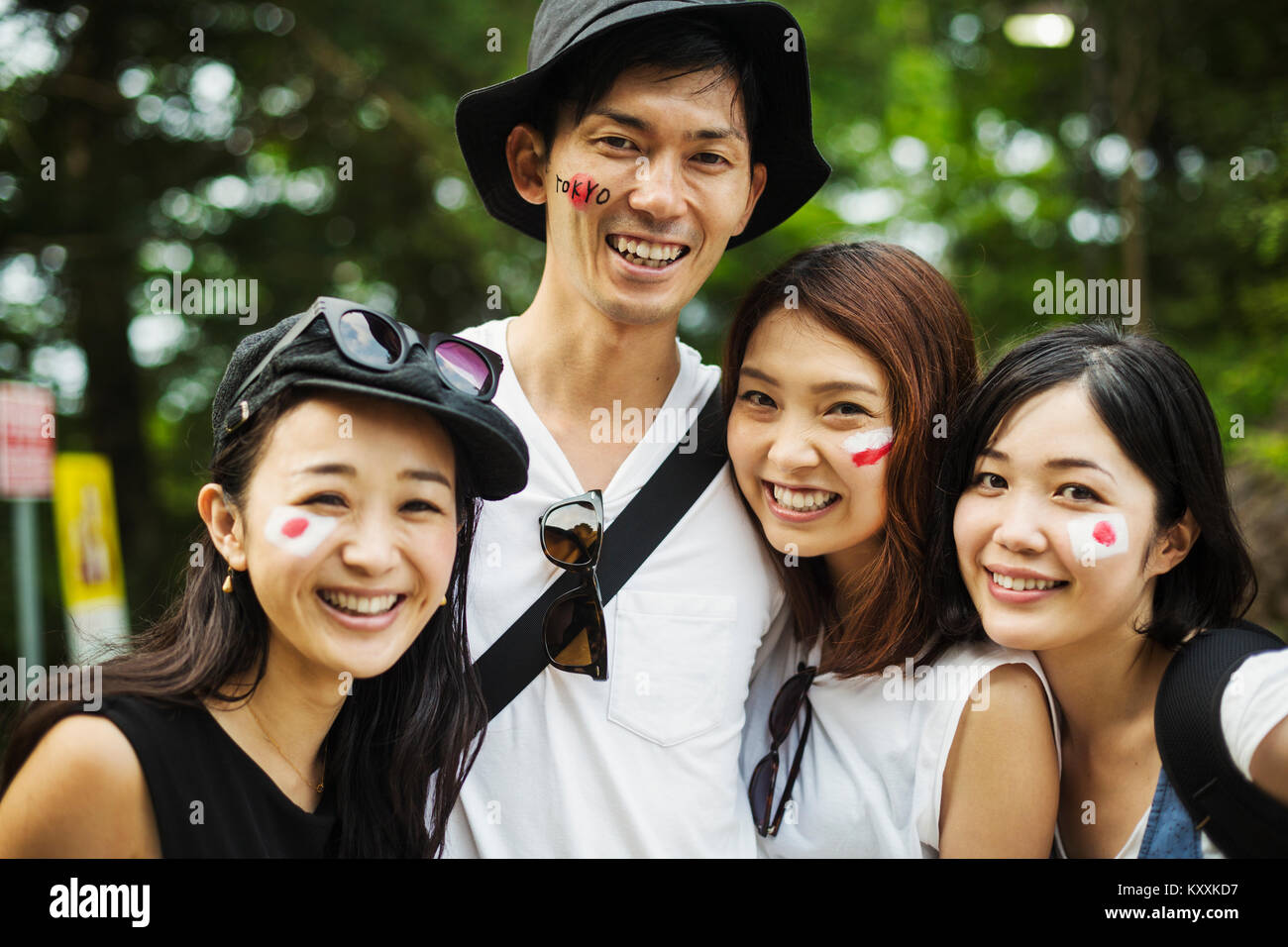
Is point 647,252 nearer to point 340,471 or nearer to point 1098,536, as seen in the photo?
point 340,471

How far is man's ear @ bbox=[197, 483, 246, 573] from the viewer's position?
2.19m

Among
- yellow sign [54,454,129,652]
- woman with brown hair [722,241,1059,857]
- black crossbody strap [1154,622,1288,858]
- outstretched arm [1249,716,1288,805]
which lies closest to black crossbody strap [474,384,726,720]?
woman with brown hair [722,241,1059,857]

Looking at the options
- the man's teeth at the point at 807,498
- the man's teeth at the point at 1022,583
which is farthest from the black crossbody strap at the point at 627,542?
the man's teeth at the point at 1022,583

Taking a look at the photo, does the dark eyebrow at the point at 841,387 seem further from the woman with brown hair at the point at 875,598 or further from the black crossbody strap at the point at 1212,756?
the black crossbody strap at the point at 1212,756

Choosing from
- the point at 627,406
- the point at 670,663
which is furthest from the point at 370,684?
the point at 627,406

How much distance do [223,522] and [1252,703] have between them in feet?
7.10

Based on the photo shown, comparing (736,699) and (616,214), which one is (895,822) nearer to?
(736,699)

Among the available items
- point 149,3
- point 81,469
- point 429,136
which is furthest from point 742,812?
point 149,3

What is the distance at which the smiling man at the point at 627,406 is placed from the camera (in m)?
2.57

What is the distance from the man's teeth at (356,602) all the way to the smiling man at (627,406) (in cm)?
48

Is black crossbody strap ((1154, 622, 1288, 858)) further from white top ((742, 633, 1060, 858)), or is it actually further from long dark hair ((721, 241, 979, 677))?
long dark hair ((721, 241, 979, 677))

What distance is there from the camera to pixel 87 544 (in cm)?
644

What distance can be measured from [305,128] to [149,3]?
1.43 meters
